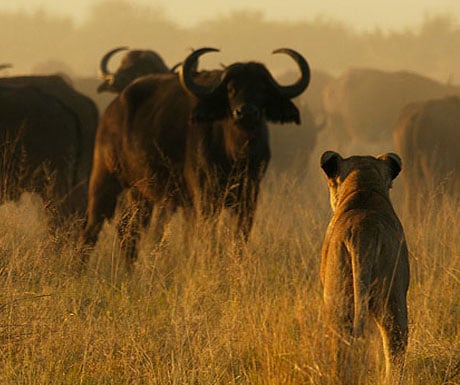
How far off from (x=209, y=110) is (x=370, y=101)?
70.2 feet

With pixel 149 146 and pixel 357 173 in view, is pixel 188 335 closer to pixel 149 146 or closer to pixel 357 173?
pixel 357 173

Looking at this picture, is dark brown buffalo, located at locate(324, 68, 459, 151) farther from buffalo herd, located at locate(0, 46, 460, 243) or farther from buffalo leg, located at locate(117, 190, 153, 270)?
buffalo leg, located at locate(117, 190, 153, 270)

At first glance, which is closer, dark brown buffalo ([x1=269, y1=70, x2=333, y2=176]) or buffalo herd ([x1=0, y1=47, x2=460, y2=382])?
buffalo herd ([x1=0, y1=47, x2=460, y2=382])

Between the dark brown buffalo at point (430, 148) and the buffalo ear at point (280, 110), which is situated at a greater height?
the buffalo ear at point (280, 110)

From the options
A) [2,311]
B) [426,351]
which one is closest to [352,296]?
[426,351]

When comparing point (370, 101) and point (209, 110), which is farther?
point (370, 101)

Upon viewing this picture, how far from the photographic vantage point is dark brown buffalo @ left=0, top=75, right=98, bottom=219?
33.6 feet

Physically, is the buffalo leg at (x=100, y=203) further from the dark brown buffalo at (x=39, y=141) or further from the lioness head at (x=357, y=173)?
the lioness head at (x=357, y=173)

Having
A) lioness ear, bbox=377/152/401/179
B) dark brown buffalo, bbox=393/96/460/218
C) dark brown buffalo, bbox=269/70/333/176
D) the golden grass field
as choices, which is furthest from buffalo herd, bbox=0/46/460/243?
dark brown buffalo, bbox=269/70/333/176

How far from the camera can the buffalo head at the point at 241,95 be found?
914 centimetres

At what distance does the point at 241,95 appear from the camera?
363 inches

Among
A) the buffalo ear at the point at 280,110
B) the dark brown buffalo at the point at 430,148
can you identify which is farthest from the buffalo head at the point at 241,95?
the dark brown buffalo at the point at 430,148

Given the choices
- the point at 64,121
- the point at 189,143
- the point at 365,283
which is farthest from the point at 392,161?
the point at 64,121

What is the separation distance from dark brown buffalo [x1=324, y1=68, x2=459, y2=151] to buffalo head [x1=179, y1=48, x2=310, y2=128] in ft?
59.4
